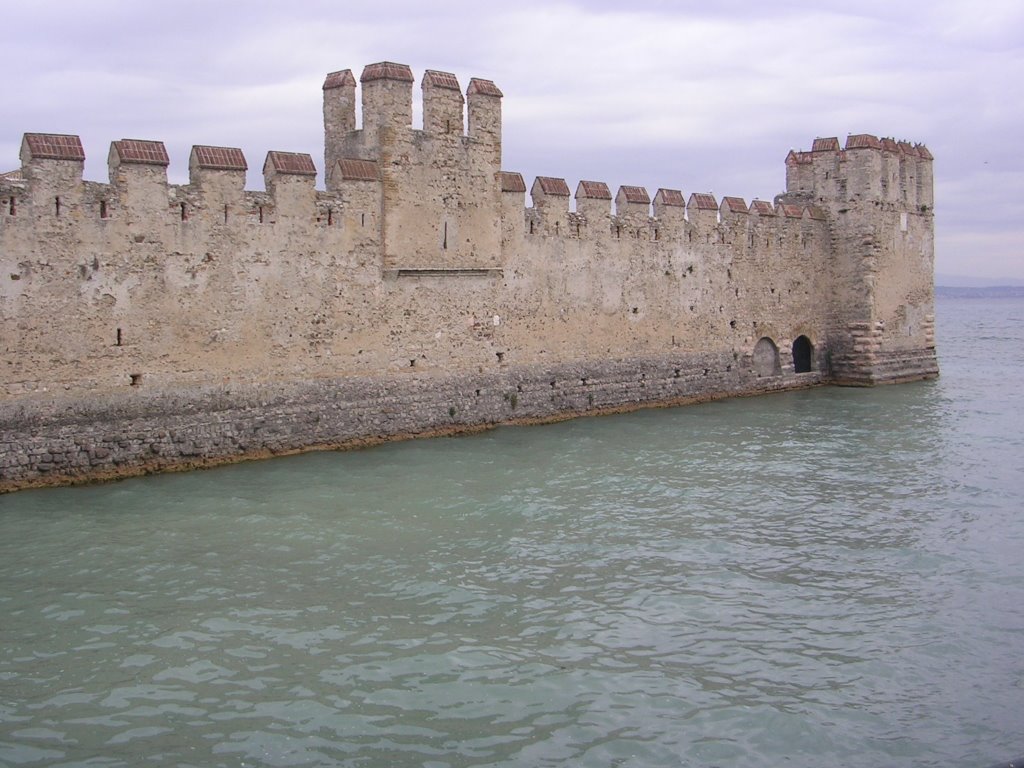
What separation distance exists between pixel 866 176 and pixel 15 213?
18744 millimetres

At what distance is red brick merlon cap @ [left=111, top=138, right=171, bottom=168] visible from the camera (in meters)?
13.1

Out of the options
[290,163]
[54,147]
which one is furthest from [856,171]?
[54,147]

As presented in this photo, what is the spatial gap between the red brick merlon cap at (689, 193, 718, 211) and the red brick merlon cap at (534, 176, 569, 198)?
385 centimetres

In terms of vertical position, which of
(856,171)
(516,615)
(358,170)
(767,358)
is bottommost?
(516,615)

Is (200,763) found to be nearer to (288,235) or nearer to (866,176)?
(288,235)

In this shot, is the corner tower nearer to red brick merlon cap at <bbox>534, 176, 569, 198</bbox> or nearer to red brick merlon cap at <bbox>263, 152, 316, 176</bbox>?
red brick merlon cap at <bbox>534, 176, 569, 198</bbox>

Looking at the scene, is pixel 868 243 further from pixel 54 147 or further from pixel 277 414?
pixel 54 147

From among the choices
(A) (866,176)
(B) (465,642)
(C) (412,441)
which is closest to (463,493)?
(C) (412,441)

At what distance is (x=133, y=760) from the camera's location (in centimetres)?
595

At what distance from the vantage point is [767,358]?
23641 mm

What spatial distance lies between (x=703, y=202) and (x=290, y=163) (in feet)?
32.5

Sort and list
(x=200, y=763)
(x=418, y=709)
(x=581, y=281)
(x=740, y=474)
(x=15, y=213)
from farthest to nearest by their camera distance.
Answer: (x=581, y=281)
(x=740, y=474)
(x=15, y=213)
(x=418, y=709)
(x=200, y=763)

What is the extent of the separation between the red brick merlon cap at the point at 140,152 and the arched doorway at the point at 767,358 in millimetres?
14446

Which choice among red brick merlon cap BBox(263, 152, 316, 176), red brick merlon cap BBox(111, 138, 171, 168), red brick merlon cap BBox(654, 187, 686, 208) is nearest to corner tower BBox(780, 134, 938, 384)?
red brick merlon cap BBox(654, 187, 686, 208)
